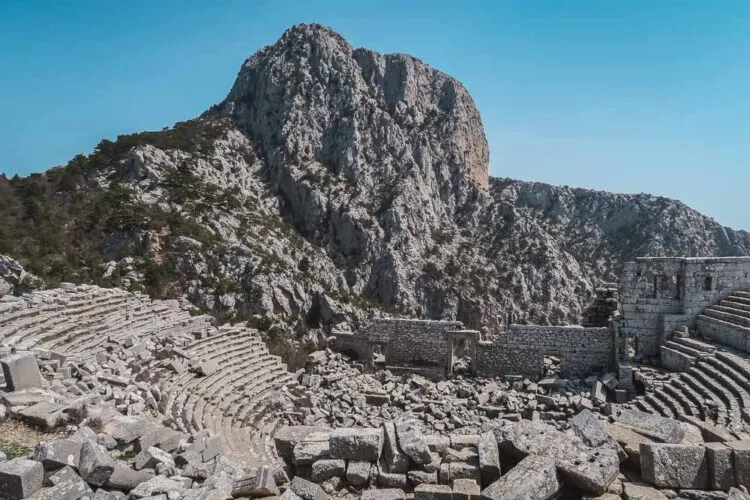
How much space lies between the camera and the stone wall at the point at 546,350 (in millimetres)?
19812

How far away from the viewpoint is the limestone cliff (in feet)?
115

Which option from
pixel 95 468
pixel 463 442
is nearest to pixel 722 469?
pixel 463 442

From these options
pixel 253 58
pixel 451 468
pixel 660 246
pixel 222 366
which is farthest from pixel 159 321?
pixel 660 246

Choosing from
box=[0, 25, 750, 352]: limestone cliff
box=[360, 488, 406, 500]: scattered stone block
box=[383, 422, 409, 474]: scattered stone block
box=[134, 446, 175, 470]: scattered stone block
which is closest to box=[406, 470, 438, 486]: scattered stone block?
box=[383, 422, 409, 474]: scattered stone block

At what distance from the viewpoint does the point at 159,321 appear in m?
17.5

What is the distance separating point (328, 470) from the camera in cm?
680

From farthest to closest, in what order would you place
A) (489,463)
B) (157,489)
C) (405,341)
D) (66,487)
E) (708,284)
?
(405,341) < (708,284) < (489,463) < (157,489) < (66,487)

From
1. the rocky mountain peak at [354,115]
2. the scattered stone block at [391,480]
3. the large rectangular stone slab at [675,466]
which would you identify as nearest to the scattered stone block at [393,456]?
the scattered stone block at [391,480]

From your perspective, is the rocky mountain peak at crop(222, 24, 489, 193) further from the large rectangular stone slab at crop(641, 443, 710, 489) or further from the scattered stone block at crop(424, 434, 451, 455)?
the large rectangular stone slab at crop(641, 443, 710, 489)

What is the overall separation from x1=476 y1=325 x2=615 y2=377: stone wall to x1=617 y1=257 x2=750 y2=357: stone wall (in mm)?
1302

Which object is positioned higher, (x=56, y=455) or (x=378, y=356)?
(x=56, y=455)

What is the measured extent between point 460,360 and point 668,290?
9410 millimetres

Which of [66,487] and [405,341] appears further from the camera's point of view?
[405,341]

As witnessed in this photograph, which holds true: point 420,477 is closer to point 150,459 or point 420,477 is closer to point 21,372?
point 150,459
